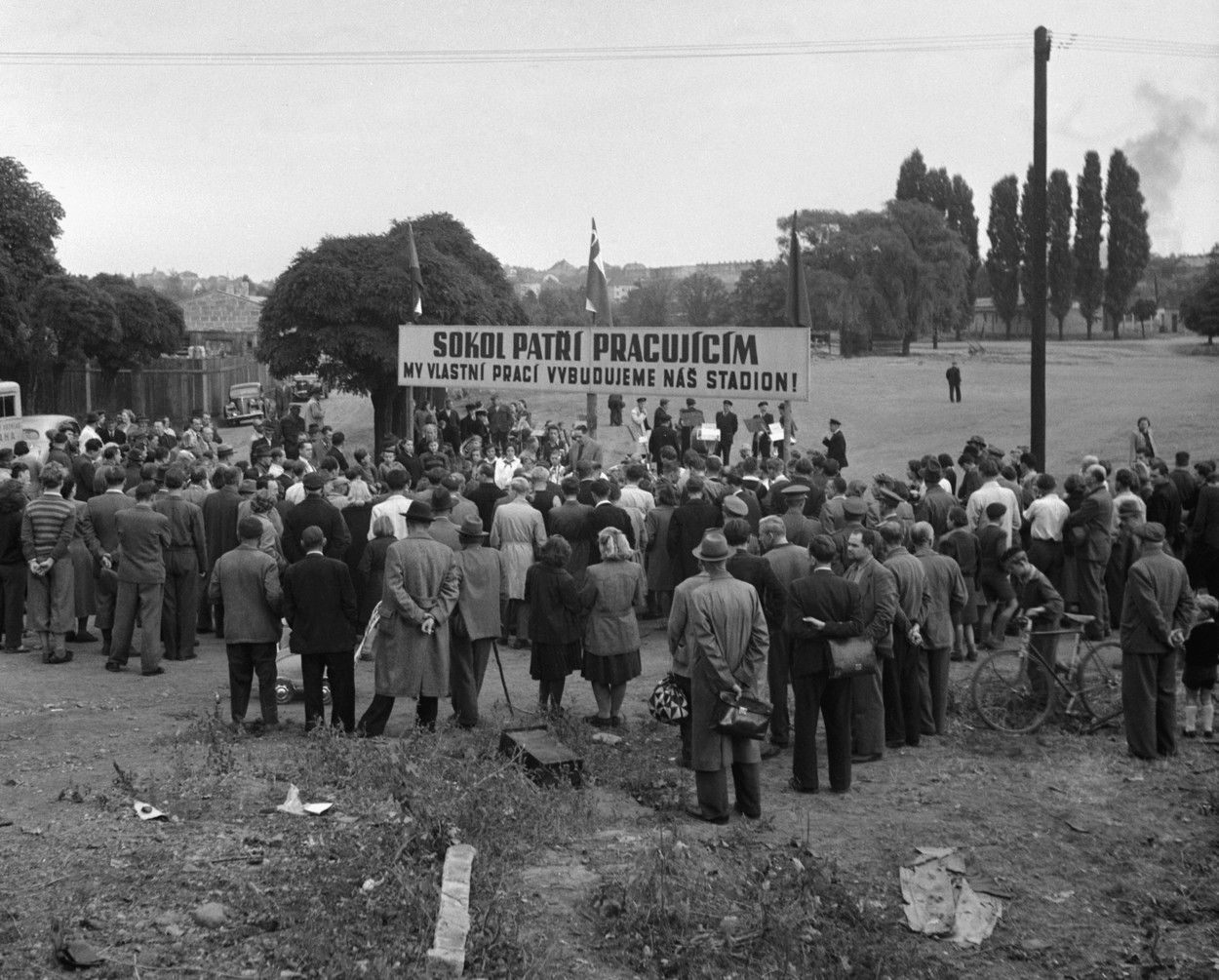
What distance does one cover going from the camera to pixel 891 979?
6.55 metres

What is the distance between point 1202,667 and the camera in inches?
407

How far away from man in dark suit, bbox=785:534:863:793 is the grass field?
44.3 ft

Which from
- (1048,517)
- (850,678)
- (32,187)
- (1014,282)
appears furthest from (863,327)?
(850,678)

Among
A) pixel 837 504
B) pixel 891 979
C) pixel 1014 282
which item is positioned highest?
pixel 1014 282

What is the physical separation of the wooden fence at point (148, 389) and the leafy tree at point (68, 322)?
193cm

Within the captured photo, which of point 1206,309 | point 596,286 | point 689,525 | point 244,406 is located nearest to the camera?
point 689,525

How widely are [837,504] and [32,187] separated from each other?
4638 centimetres

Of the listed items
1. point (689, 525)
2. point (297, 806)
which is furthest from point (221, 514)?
point (297, 806)

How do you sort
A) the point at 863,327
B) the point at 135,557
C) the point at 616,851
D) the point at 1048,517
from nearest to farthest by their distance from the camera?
the point at 616,851
the point at 135,557
the point at 1048,517
the point at 863,327

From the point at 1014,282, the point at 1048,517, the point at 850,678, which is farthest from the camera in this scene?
the point at 1014,282

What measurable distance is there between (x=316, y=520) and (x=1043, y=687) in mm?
6373

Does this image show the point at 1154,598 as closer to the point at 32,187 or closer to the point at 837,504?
the point at 837,504

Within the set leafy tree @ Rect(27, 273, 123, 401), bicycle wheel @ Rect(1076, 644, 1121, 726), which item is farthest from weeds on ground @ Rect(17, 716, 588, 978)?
leafy tree @ Rect(27, 273, 123, 401)

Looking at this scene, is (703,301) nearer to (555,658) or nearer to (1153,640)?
(555,658)
